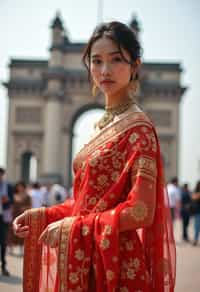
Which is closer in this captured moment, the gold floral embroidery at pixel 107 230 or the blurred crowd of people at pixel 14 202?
the gold floral embroidery at pixel 107 230

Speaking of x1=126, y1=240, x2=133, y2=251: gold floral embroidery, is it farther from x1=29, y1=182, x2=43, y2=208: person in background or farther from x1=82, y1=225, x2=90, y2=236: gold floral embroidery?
x1=29, y1=182, x2=43, y2=208: person in background

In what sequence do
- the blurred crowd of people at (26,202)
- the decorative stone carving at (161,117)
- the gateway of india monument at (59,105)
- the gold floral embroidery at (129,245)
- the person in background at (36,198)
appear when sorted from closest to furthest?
the gold floral embroidery at (129,245) → the blurred crowd of people at (26,202) → the person in background at (36,198) → the gateway of india monument at (59,105) → the decorative stone carving at (161,117)

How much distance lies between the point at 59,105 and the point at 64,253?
31.3 meters

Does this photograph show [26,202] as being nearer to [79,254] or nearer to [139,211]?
[79,254]

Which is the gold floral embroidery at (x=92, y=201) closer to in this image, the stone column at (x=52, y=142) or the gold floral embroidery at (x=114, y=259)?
the gold floral embroidery at (x=114, y=259)

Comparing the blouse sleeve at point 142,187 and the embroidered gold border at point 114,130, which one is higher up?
the embroidered gold border at point 114,130

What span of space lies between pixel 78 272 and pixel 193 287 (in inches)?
177

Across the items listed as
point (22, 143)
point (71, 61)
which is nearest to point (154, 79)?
point (71, 61)

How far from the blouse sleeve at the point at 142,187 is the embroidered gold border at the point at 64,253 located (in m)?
0.22

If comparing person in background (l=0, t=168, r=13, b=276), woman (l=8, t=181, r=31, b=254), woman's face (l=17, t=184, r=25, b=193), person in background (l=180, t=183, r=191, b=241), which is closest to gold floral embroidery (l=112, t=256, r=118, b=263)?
person in background (l=0, t=168, r=13, b=276)

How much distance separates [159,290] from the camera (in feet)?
6.68

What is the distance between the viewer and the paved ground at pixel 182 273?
19.9 ft

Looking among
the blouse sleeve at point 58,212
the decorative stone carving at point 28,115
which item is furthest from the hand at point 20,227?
the decorative stone carving at point 28,115

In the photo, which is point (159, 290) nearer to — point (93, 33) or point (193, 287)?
point (93, 33)
